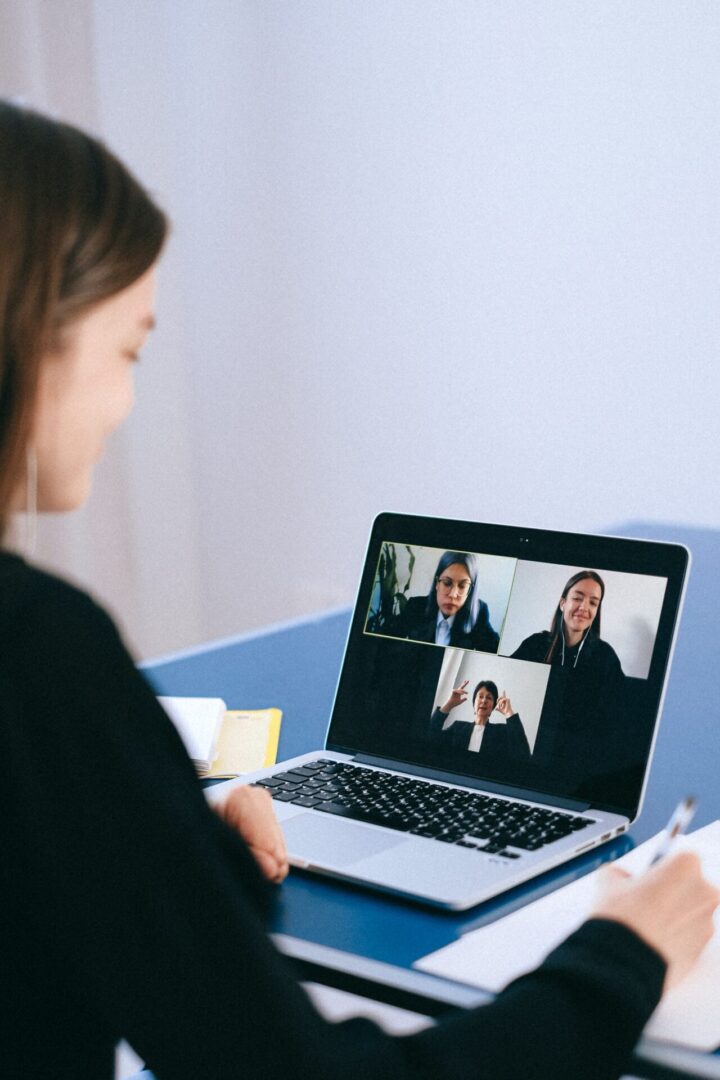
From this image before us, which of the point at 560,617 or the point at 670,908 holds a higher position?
the point at 560,617

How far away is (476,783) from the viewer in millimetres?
1031

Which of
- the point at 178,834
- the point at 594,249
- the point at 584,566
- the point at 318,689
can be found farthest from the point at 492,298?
the point at 178,834

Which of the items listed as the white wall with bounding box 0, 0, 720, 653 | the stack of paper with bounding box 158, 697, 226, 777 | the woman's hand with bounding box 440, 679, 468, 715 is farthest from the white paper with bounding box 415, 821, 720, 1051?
the white wall with bounding box 0, 0, 720, 653

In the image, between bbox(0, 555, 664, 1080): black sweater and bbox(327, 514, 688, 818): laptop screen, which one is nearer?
bbox(0, 555, 664, 1080): black sweater

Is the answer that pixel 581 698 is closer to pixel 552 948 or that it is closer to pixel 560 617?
pixel 560 617

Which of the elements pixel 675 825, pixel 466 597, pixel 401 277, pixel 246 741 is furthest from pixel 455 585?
pixel 401 277

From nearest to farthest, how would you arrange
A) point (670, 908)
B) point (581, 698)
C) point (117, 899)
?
point (117, 899) → point (670, 908) → point (581, 698)

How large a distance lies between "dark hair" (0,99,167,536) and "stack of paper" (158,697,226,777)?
521 millimetres

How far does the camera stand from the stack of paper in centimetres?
114

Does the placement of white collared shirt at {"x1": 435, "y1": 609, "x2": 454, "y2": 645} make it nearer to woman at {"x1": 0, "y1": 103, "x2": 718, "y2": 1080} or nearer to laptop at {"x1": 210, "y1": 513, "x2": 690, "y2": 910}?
laptop at {"x1": 210, "y1": 513, "x2": 690, "y2": 910}

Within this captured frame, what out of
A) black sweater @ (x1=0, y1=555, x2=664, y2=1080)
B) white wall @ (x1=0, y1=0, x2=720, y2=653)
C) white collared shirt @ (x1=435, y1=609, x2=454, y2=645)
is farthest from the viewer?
white wall @ (x1=0, y1=0, x2=720, y2=653)

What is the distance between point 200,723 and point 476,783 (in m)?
0.31

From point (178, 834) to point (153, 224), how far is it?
338 mm

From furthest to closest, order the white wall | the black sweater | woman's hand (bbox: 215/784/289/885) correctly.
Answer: the white wall
woman's hand (bbox: 215/784/289/885)
the black sweater
